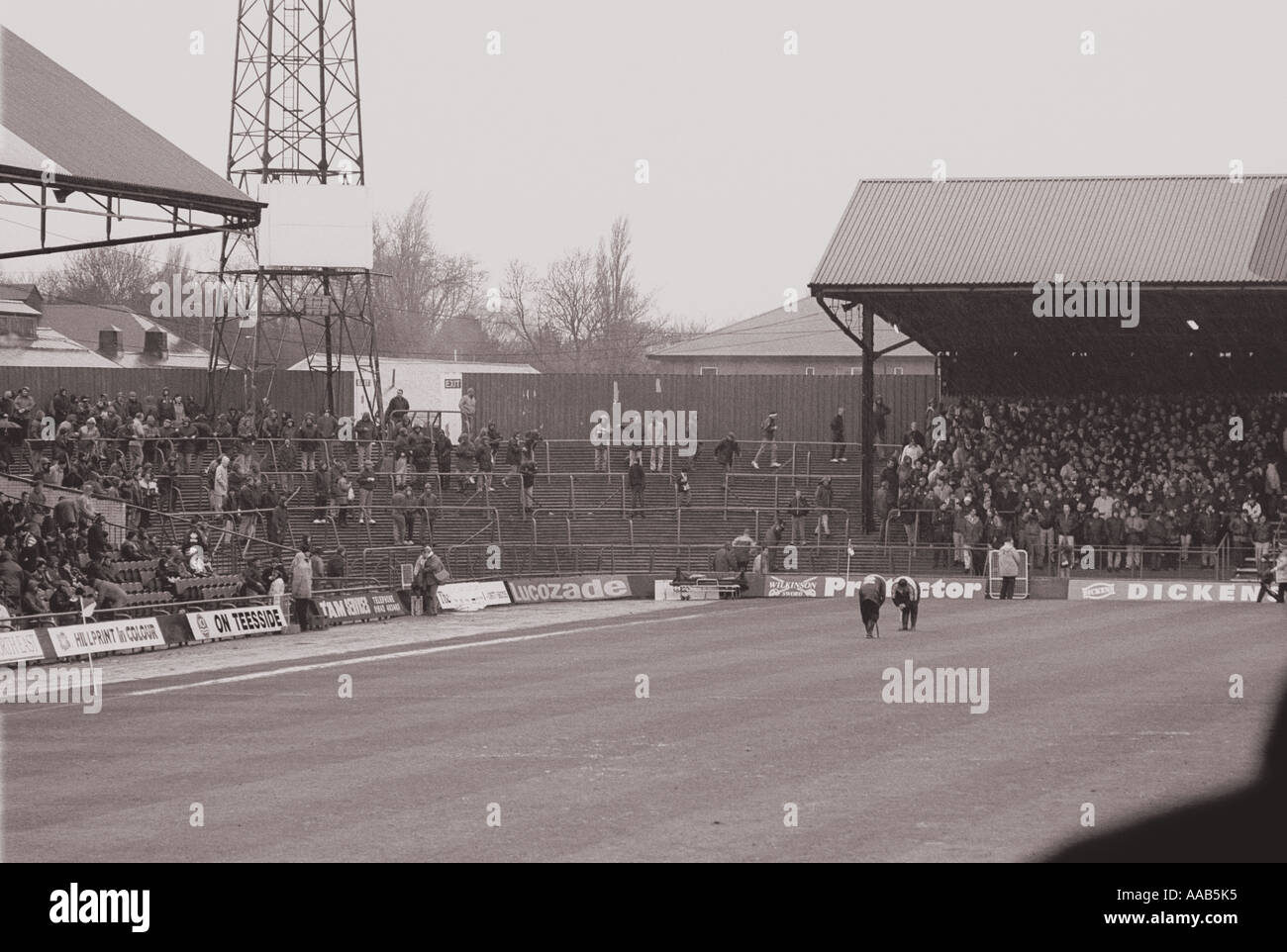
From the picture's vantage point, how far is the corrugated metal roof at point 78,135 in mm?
30842

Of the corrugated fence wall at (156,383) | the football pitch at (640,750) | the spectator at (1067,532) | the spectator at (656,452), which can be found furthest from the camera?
the corrugated fence wall at (156,383)

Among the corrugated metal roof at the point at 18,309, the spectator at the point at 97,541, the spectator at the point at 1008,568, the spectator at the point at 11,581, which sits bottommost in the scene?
the spectator at the point at 1008,568

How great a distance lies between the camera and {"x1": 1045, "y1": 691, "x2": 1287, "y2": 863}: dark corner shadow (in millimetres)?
2623

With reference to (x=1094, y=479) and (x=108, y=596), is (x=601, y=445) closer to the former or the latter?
(x=1094, y=479)

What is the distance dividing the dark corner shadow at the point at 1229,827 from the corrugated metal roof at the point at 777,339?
86.2 meters

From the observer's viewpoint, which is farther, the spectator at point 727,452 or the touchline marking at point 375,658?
the spectator at point 727,452

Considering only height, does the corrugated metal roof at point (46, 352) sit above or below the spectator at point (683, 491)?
above

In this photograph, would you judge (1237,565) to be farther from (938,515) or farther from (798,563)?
(798,563)

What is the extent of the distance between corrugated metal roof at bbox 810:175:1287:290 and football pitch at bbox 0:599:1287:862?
1927 centimetres

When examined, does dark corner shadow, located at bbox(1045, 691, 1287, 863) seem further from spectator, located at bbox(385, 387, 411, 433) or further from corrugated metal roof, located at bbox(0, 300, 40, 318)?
corrugated metal roof, located at bbox(0, 300, 40, 318)

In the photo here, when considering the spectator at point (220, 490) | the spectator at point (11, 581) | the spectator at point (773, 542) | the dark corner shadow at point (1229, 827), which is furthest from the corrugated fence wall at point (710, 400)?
the dark corner shadow at point (1229, 827)

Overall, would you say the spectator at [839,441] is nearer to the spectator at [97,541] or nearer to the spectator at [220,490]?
the spectator at [220,490]

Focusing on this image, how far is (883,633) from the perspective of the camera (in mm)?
34656

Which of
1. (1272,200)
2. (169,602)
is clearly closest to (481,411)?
(1272,200)
